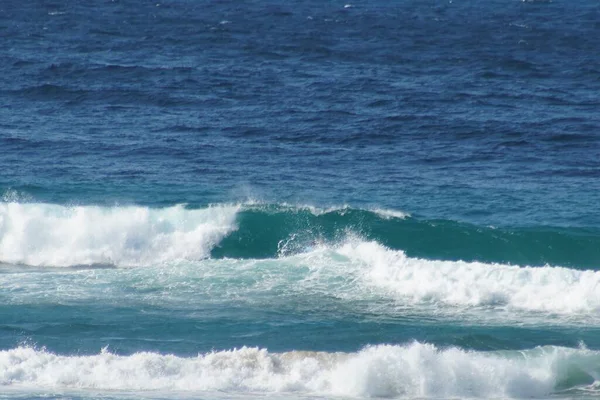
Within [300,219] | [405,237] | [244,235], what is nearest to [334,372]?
[405,237]

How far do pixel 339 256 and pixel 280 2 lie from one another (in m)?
47.6

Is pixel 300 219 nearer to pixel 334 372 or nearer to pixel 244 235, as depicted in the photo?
pixel 244 235

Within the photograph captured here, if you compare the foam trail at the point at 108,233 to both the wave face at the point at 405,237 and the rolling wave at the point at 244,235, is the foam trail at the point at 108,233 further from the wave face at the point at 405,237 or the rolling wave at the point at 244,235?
the wave face at the point at 405,237

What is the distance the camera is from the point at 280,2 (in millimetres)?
71438

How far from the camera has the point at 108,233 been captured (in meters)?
28.6

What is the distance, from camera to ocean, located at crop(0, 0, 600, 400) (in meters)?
19.2

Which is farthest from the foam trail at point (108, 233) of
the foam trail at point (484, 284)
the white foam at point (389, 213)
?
the foam trail at point (484, 284)

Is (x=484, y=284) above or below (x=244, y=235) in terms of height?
below

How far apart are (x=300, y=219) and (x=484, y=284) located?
22.6ft

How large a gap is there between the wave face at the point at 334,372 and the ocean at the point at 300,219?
4 centimetres

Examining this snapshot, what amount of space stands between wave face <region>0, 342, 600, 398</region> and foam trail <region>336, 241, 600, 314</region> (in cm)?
344

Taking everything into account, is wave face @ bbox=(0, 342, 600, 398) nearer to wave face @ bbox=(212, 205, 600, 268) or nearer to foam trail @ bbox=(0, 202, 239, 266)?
wave face @ bbox=(212, 205, 600, 268)

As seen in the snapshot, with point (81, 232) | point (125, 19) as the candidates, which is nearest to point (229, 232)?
point (81, 232)

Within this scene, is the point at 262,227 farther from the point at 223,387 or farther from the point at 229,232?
the point at 223,387
